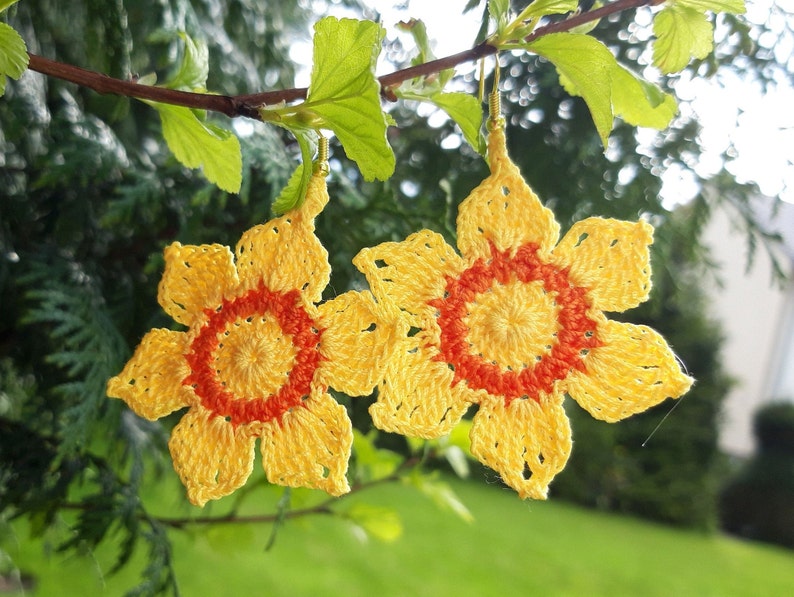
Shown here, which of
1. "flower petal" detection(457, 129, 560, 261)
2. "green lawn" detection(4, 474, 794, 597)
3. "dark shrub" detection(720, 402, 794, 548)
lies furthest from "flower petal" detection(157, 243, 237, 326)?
"dark shrub" detection(720, 402, 794, 548)

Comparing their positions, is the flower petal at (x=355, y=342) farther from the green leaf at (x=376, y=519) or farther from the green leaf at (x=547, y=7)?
the green leaf at (x=376, y=519)

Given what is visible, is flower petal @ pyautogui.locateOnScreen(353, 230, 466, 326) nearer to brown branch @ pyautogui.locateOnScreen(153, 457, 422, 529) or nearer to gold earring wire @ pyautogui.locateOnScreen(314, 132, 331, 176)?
gold earring wire @ pyautogui.locateOnScreen(314, 132, 331, 176)

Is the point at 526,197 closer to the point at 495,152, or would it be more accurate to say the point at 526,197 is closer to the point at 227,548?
the point at 495,152

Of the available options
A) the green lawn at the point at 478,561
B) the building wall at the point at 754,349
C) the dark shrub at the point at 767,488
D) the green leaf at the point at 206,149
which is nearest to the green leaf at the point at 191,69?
the green leaf at the point at 206,149

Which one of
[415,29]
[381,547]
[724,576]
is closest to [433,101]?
[415,29]

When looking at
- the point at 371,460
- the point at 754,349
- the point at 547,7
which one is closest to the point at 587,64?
the point at 547,7
